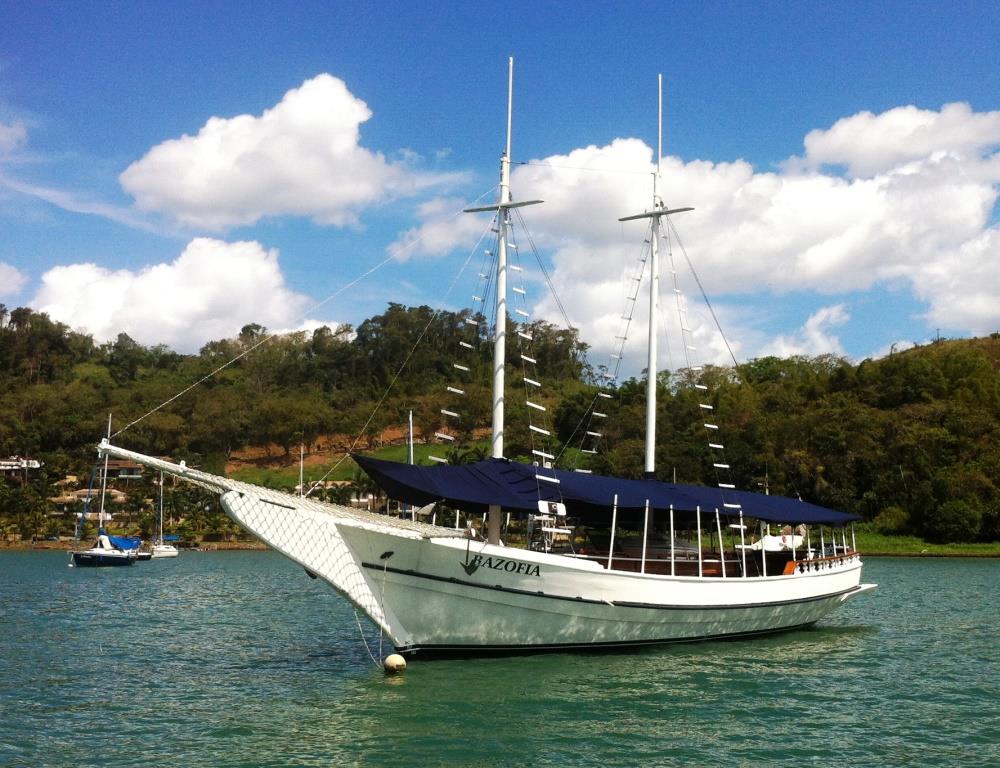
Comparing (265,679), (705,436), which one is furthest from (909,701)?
(705,436)

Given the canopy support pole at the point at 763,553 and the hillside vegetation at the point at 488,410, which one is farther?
the hillside vegetation at the point at 488,410

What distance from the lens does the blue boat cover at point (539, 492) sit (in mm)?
20984

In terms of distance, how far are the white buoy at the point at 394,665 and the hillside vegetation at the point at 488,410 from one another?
80.2 ft

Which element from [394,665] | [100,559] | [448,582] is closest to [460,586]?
[448,582]

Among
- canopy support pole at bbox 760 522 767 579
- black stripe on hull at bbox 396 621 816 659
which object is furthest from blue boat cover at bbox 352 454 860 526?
black stripe on hull at bbox 396 621 816 659

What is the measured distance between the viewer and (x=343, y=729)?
623 inches

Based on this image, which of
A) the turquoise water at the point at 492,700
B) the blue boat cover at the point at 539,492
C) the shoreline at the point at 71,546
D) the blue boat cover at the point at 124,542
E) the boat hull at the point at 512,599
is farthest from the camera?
the shoreline at the point at 71,546

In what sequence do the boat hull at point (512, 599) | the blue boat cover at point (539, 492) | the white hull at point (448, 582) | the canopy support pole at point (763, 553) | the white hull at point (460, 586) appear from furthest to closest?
the canopy support pole at point (763, 553) → the blue boat cover at point (539, 492) → the boat hull at point (512, 599) → the white hull at point (460, 586) → the white hull at point (448, 582)

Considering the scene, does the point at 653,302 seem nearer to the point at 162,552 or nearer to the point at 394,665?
the point at 394,665

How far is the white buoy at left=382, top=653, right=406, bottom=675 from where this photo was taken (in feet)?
65.1

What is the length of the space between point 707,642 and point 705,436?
66811mm

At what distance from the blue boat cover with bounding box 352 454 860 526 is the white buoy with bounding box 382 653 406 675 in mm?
3314

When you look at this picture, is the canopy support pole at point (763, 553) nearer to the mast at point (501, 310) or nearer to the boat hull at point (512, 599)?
the boat hull at point (512, 599)

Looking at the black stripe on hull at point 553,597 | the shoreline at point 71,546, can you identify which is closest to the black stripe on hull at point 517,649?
the black stripe on hull at point 553,597
